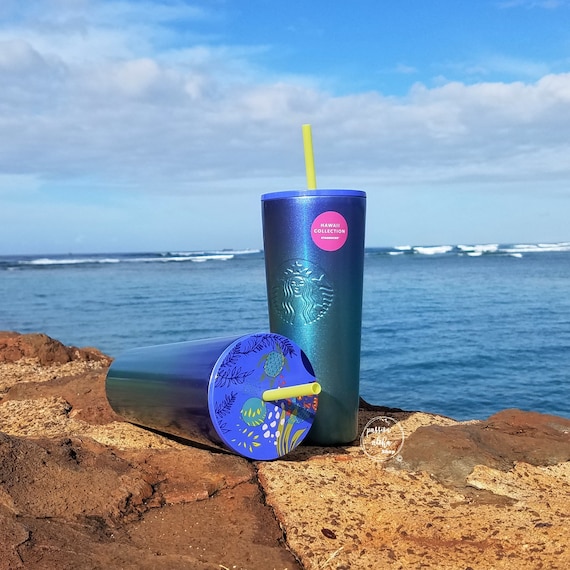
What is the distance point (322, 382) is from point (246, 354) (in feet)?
2.76

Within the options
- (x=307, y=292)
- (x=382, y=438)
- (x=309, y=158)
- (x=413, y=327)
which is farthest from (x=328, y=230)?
(x=413, y=327)

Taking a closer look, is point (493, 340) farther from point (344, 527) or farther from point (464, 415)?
point (344, 527)

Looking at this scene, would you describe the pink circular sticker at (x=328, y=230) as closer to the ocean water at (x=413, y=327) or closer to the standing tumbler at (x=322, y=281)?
the standing tumbler at (x=322, y=281)

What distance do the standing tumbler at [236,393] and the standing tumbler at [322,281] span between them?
0.31 m

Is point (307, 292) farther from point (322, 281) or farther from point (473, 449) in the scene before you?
point (473, 449)

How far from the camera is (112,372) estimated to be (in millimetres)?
5352

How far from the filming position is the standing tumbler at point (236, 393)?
430 centimetres

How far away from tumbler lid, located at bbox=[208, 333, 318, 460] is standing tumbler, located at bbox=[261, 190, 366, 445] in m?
0.31

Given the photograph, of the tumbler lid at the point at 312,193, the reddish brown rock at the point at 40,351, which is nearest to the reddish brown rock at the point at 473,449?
the tumbler lid at the point at 312,193

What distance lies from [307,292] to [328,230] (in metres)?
0.46

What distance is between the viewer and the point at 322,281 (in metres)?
4.99

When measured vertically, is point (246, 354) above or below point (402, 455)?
above

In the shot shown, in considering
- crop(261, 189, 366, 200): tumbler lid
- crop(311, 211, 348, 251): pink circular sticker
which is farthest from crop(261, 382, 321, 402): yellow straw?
crop(261, 189, 366, 200): tumbler lid

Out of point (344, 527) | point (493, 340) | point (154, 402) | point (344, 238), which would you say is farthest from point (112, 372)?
point (493, 340)
